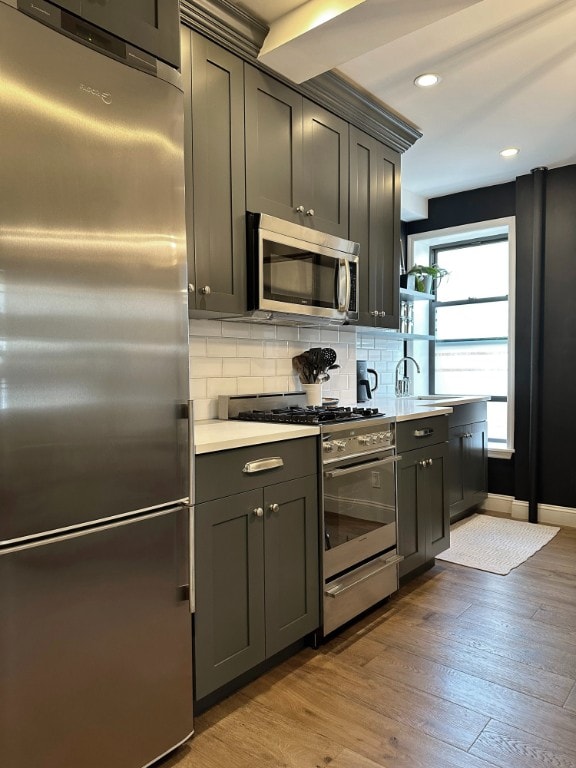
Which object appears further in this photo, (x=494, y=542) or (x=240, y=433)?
(x=494, y=542)

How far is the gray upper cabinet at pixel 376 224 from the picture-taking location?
2.96 meters

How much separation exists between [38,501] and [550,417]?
385 cm

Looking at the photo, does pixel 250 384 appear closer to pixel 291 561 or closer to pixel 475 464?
pixel 291 561

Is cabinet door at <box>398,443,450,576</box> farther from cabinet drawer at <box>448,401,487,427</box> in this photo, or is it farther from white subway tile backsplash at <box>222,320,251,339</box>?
white subway tile backsplash at <box>222,320,251,339</box>

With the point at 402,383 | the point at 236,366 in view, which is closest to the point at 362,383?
the point at 402,383

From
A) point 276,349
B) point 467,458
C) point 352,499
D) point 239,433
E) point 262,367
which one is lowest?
point 467,458

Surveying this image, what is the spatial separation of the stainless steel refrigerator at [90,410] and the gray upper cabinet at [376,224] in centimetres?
162

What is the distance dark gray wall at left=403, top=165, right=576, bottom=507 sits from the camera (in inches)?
155

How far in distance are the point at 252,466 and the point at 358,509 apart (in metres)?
0.74

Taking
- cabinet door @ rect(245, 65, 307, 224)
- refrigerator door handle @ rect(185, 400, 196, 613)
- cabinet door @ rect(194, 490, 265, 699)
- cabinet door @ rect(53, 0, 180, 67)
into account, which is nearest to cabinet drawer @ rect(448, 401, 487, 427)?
cabinet door @ rect(245, 65, 307, 224)

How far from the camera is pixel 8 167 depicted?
1178 mm

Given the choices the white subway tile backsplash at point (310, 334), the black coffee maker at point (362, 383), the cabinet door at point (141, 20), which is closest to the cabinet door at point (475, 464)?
the black coffee maker at point (362, 383)

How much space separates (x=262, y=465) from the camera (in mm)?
1890

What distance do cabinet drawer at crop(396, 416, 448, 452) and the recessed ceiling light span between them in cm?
178
